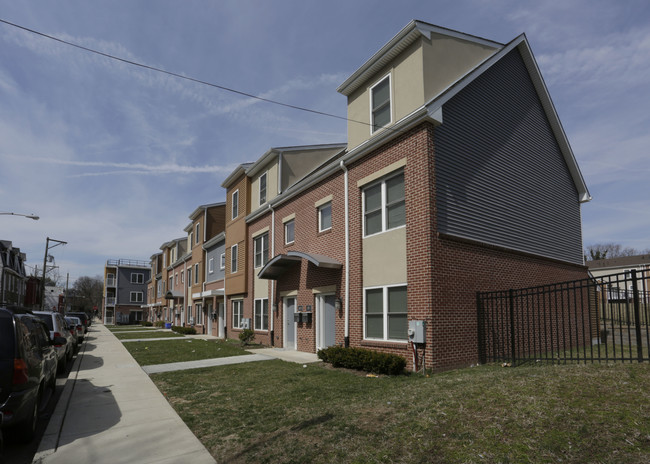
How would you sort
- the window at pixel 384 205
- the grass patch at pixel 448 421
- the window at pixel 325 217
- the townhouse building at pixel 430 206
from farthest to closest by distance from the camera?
the window at pixel 325 217, the window at pixel 384 205, the townhouse building at pixel 430 206, the grass patch at pixel 448 421

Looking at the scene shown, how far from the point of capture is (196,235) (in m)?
36.7

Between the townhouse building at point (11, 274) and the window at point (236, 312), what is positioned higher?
the townhouse building at point (11, 274)

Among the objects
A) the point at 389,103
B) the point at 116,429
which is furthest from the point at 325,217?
the point at 116,429

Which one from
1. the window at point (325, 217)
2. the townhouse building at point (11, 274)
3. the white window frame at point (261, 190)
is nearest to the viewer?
the window at point (325, 217)

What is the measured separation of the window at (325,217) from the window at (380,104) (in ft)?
11.4

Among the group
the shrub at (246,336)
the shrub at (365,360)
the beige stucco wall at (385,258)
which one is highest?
the beige stucco wall at (385,258)

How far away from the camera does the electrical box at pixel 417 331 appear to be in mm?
11094

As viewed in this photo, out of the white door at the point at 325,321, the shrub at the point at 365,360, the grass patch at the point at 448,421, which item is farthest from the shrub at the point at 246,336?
the grass patch at the point at 448,421

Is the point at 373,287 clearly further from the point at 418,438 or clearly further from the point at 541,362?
the point at 418,438

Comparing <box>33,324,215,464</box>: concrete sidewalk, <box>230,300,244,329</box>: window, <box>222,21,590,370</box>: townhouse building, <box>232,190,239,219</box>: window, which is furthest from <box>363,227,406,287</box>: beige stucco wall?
<box>232,190,239,219</box>: window

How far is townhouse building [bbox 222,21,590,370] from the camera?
11.9 meters

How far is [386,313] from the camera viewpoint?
12688mm

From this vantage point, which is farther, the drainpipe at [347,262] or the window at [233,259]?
the window at [233,259]

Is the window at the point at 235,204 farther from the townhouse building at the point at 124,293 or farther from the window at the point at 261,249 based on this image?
the townhouse building at the point at 124,293
